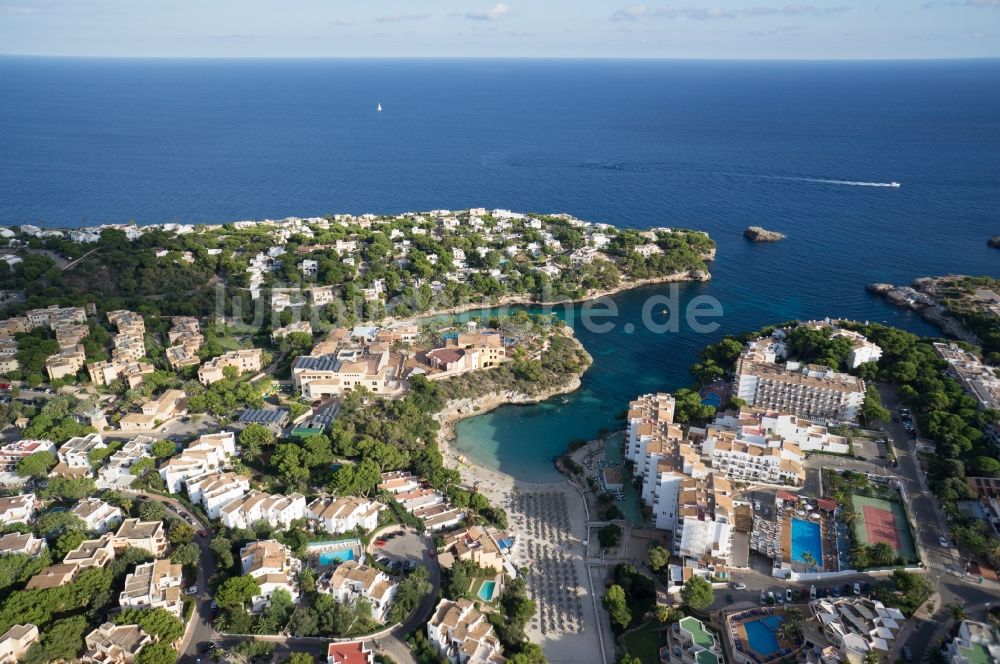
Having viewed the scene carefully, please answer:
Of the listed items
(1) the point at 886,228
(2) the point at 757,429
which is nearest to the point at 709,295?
(2) the point at 757,429

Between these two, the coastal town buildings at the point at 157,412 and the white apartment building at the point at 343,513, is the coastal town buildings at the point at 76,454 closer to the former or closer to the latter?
the coastal town buildings at the point at 157,412

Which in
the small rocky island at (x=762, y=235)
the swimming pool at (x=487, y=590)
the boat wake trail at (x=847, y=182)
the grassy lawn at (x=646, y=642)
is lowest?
the grassy lawn at (x=646, y=642)

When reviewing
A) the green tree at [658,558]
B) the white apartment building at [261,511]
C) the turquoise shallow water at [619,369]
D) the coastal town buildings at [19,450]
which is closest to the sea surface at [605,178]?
the turquoise shallow water at [619,369]

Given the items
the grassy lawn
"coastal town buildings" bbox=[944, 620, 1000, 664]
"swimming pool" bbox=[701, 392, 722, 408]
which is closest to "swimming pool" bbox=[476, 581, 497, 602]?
the grassy lawn

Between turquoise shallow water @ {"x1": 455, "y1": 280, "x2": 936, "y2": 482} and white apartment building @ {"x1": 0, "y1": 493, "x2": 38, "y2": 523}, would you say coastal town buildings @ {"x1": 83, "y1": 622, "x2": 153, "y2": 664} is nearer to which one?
white apartment building @ {"x1": 0, "y1": 493, "x2": 38, "y2": 523}

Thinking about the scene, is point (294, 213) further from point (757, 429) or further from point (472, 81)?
point (472, 81)

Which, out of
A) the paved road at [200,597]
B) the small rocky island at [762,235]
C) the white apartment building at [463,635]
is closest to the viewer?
the white apartment building at [463,635]
